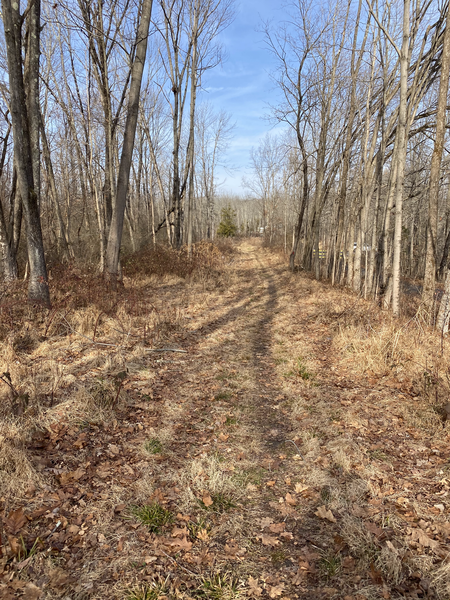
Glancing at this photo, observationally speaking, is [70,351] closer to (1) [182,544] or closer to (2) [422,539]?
(1) [182,544]

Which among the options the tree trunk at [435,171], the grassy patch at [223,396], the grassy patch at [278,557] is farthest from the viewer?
the tree trunk at [435,171]

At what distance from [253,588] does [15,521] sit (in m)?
1.87

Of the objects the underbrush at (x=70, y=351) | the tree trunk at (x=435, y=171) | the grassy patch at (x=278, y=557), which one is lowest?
the grassy patch at (x=278, y=557)

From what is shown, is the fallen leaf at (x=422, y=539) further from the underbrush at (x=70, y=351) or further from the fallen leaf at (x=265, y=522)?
the underbrush at (x=70, y=351)

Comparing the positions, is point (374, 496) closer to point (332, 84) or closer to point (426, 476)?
point (426, 476)

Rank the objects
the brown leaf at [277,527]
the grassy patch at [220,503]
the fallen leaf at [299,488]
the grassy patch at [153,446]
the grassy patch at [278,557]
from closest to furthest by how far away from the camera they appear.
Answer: the grassy patch at [278,557] → the brown leaf at [277,527] → the grassy patch at [220,503] → the fallen leaf at [299,488] → the grassy patch at [153,446]

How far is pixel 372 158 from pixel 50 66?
12.7m

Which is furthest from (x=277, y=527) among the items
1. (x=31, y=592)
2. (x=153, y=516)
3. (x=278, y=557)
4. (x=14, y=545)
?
(x=14, y=545)

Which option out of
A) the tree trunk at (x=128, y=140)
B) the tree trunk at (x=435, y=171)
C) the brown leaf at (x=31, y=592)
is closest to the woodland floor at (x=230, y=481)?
the brown leaf at (x=31, y=592)

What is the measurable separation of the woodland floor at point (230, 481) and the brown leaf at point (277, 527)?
0.06ft

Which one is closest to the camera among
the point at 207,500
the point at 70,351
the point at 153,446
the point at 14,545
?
the point at 14,545

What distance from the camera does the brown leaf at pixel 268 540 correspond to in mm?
2596

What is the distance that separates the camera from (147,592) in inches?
86.3

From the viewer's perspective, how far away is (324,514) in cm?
285
